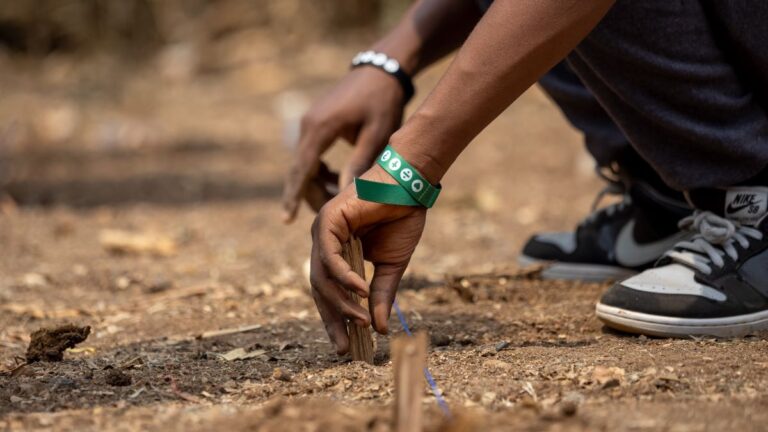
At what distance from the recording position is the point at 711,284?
6.04ft

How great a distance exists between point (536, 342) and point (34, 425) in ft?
3.03

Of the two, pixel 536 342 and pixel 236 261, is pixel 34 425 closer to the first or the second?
pixel 536 342

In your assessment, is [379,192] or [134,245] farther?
[134,245]

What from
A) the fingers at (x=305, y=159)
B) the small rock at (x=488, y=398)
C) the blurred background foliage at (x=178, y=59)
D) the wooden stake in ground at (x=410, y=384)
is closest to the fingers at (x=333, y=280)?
the small rock at (x=488, y=398)

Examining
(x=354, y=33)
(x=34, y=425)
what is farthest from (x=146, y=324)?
(x=354, y=33)

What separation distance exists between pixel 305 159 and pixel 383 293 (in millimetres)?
652

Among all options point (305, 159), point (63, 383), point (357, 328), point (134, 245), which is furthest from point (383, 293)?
point (134, 245)

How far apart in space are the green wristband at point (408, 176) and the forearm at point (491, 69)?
0.5 inches

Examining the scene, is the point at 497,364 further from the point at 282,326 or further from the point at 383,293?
the point at 282,326

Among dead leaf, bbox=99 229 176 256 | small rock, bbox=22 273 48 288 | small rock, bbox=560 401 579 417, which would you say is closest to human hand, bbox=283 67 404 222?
small rock, bbox=560 401 579 417

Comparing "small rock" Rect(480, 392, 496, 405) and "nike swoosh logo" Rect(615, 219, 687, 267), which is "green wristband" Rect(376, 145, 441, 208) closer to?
"small rock" Rect(480, 392, 496, 405)

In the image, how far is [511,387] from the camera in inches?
58.0

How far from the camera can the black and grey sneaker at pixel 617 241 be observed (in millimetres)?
2205

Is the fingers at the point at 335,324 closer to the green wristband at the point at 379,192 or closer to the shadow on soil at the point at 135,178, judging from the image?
the green wristband at the point at 379,192
